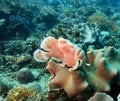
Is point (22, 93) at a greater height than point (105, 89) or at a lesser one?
lesser

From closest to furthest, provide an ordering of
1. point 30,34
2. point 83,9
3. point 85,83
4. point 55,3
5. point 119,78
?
point 85,83
point 119,78
point 30,34
point 83,9
point 55,3

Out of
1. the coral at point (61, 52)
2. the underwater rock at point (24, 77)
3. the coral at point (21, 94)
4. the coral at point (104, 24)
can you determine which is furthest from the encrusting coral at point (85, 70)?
the coral at point (104, 24)

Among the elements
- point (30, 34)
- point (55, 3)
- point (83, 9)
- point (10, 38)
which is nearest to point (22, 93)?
point (10, 38)

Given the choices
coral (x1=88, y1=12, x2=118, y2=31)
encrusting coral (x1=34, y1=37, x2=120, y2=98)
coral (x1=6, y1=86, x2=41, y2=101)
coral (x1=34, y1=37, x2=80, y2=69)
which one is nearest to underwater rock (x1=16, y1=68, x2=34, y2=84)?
coral (x1=6, y1=86, x2=41, y2=101)

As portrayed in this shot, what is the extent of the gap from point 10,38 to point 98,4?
48.0ft

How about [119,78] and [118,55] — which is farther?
[118,55]

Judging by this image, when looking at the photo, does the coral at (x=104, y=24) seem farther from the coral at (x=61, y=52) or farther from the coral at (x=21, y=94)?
the coral at (x=61, y=52)

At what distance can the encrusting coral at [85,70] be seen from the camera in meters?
3.26

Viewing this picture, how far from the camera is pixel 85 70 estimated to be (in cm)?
337

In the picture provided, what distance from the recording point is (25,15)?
1281 centimetres

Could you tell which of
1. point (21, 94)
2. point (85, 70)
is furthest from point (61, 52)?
point (21, 94)

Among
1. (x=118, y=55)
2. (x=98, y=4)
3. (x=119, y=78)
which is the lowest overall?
(x=98, y=4)

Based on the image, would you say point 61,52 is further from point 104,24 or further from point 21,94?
point 104,24

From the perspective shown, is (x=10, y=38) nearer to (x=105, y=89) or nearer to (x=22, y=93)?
(x=22, y=93)
